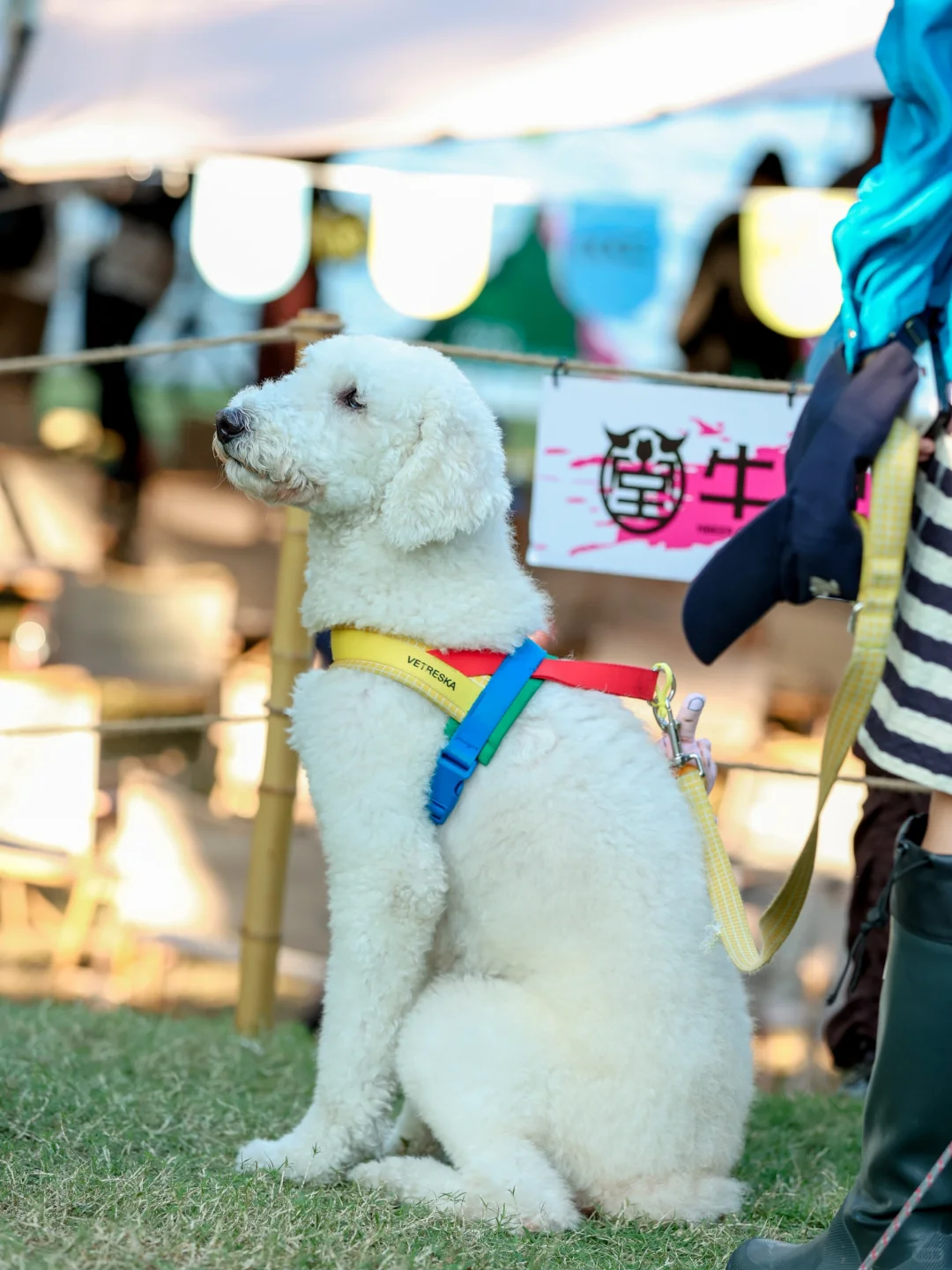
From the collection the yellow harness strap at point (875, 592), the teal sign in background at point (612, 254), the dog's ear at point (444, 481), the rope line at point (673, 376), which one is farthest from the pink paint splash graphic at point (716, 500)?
the teal sign in background at point (612, 254)

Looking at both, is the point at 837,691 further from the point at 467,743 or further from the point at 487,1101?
the point at 487,1101

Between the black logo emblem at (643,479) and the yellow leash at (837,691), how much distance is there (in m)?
1.05

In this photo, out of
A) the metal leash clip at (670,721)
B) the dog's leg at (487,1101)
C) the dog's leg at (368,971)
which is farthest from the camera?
the metal leash clip at (670,721)

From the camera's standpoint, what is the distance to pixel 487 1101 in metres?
2.11

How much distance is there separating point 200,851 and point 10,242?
3264 millimetres

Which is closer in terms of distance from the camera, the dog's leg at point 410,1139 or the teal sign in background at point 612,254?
the dog's leg at point 410,1139

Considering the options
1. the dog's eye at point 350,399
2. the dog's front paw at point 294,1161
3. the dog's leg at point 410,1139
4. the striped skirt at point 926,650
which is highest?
the dog's eye at point 350,399

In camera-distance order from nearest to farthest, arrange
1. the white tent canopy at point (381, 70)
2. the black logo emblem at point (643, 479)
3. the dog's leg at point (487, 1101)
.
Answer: the dog's leg at point (487, 1101) → the black logo emblem at point (643, 479) → the white tent canopy at point (381, 70)

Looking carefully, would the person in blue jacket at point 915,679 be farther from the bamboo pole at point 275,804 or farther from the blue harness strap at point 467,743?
the bamboo pole at point 275,804

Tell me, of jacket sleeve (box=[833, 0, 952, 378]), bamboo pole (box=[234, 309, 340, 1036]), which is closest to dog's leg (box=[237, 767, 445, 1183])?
jacket sleeve (box=[833, 0, 952, 378])

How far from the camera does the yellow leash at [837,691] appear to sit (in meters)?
1.60

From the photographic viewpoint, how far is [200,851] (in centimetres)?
543

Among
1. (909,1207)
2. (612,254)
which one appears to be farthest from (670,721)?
(612,254)

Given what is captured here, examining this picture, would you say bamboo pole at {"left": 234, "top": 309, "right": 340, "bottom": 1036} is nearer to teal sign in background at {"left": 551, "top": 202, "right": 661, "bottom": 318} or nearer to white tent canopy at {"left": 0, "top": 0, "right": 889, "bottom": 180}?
white tent canopy at {"left": 0, "top": 0, "right": 889, "bottom": 180}
